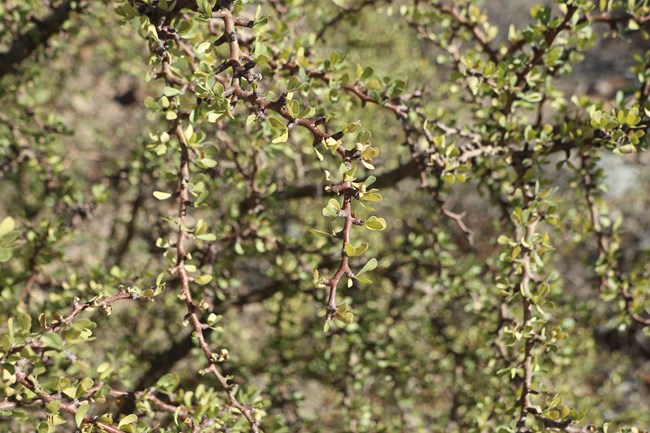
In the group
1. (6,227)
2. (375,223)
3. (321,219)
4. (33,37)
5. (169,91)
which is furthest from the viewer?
(321,219)

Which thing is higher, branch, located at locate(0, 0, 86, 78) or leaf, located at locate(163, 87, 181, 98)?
leaf, located at locate(163, 87, 181, 98)

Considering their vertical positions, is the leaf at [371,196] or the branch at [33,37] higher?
the leaf at [371,196]

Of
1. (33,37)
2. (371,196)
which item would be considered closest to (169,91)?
(371,196)

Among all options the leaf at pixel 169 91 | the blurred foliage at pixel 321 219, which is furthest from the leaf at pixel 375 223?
the leaf at pixel 169 91

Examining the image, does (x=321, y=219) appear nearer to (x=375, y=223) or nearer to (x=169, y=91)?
(x=169, y=91)

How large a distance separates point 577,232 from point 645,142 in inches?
33.7

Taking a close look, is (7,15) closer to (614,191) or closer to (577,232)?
(577,232)

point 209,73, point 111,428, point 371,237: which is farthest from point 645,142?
point 371,237

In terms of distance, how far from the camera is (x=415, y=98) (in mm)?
1967

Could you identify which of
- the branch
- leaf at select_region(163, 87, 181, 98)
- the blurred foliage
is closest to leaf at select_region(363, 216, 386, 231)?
the blurred foliage

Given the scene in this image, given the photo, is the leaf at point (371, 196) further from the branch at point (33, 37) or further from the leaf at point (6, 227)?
the branch at point (33, 37)

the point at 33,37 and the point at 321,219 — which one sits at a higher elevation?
the point at 33,37

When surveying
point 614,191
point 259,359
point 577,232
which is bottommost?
point 614,191

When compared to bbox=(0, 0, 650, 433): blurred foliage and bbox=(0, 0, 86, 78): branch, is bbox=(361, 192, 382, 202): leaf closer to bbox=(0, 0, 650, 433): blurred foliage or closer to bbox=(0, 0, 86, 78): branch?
bbox=(0, 0, 650, 433): blurred foliage
